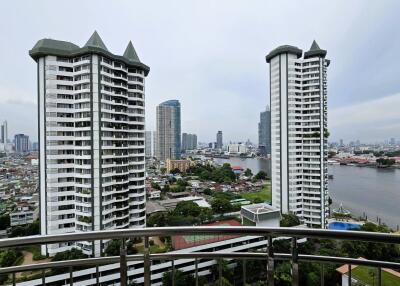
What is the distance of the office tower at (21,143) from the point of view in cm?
3547

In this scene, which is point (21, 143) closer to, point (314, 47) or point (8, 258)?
point (8, 258)

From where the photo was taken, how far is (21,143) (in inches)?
1417

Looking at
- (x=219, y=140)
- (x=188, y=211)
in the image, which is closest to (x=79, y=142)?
(x=188, y=211)

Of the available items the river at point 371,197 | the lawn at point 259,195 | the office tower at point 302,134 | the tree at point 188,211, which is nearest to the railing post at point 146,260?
the tree at point 188,211

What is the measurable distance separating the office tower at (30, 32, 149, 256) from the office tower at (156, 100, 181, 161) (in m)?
24.8

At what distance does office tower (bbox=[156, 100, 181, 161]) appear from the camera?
1335 inches

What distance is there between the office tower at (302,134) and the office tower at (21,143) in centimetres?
3883

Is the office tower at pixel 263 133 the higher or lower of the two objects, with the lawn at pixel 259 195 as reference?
higher

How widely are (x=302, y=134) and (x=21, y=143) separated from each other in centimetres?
4026

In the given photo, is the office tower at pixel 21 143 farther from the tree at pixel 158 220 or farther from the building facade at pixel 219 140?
the building facade at pixel 219 140

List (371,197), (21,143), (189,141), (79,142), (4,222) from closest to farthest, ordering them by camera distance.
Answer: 1. (79,142)
2. (4,222)
3. (371,197)
4. (21,143)
5. (189,141)

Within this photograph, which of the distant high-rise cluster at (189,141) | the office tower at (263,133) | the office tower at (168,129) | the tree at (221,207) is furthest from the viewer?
the distant high-rise cluster at (189,141)

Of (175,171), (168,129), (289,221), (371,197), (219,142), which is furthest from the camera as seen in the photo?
(219,142)

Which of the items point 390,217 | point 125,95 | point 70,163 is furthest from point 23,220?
point 390,217
